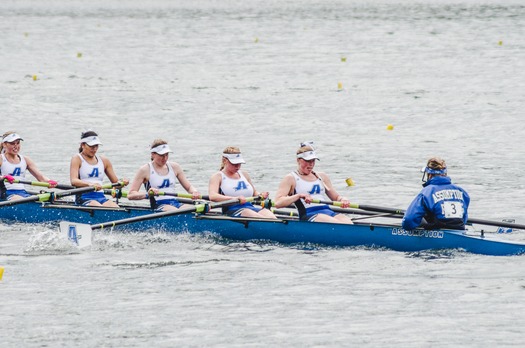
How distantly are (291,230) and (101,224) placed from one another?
3140mm

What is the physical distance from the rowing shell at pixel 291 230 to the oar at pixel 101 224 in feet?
0.89

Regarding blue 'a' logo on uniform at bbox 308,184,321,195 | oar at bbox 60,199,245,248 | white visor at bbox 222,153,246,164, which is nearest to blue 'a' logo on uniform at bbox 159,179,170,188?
oar at bbox 60,199,245,248

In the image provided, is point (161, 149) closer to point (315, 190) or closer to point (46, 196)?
point (46, 196)

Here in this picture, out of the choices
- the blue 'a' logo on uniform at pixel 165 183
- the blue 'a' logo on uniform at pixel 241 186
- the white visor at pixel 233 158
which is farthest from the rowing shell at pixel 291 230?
the white visor at pixel 233 158

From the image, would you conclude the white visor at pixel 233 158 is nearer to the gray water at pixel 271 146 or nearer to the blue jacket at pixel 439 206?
the gray water at pixel 271 146

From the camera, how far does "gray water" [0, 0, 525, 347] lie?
14.1 metres

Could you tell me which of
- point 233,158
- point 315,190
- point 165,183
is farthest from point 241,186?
point 165,183

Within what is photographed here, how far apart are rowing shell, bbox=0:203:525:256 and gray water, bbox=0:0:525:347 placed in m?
0.20

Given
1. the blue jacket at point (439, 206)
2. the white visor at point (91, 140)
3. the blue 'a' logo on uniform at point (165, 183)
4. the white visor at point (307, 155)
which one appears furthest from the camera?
the white visor at point (91, 140)

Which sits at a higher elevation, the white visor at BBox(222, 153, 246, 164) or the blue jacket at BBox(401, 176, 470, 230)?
the white visor at BBox(222, 153, 246, 164)

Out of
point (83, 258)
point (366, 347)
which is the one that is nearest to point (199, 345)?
point (366, 347)

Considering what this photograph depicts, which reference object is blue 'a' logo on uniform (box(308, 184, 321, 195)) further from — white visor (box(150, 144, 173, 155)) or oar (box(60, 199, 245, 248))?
white visor (box(150, 144, 173, 155))

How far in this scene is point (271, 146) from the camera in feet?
100

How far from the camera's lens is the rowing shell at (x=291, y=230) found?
16859 millimetres
